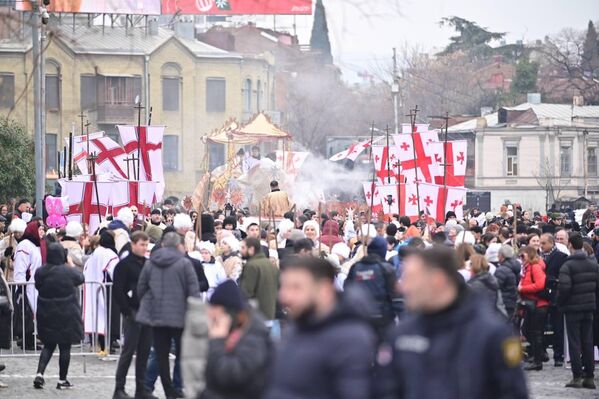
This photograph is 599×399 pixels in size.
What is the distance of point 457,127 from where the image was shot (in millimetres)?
81812

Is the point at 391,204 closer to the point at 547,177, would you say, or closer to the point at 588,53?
the point at 547,177

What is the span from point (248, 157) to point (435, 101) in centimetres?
6421

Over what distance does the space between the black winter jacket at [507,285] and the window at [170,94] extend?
6026 cm

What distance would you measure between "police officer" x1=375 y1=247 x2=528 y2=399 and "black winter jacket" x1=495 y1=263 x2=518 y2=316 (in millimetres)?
8789

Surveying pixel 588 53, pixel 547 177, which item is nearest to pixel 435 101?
pixel 588 53

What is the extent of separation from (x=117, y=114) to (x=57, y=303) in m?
61.6

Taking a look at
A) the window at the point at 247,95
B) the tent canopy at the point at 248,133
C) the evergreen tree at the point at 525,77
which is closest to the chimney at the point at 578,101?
the evergreen tree at the point at 525,77

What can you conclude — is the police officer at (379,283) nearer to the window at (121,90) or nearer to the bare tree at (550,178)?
the window at (121,90)

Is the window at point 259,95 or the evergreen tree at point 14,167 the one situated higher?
the window at point 259,95

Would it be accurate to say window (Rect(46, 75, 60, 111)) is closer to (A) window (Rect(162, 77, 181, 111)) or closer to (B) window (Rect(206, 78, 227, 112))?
(A) window (Rect(162, 77, 181, 111))

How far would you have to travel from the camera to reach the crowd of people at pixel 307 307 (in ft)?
22.4

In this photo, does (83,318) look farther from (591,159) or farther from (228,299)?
(591,159)

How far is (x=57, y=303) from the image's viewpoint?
14.6 metres

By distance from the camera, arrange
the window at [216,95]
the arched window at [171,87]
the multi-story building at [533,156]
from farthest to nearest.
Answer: the multi-story building at [533,156], the window at [216,95], the arched window at [171,87]
